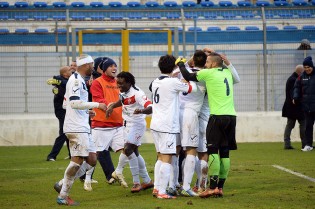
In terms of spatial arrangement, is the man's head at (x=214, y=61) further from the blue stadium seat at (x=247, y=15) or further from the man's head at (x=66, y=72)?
the blue stadium seat at (x=247, y=15)

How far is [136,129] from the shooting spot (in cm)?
1141

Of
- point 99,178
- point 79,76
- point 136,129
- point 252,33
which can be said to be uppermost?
point 252,33

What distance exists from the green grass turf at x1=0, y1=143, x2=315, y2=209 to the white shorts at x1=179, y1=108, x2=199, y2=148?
31.2 inches

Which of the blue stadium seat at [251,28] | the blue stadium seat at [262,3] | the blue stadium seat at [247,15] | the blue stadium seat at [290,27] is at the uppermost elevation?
the blue stadium seat at [262,3]

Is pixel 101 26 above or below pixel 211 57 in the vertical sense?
above

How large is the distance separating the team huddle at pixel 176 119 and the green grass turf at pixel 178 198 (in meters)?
0.35

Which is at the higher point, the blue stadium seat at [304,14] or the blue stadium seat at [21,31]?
the blue stadium seat at [304,14]

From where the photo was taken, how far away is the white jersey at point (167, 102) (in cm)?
1027

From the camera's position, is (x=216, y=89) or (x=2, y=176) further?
(x=2, y=176)

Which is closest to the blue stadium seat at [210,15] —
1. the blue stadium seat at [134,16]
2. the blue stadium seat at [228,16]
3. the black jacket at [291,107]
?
the blue stadium seat at [228,16]

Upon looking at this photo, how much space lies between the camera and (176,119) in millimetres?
10398

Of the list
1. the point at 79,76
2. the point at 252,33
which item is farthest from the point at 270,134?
the point at 79,76

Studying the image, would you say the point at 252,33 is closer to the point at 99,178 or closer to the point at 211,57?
the point at 99,178

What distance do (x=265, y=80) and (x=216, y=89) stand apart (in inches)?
475
